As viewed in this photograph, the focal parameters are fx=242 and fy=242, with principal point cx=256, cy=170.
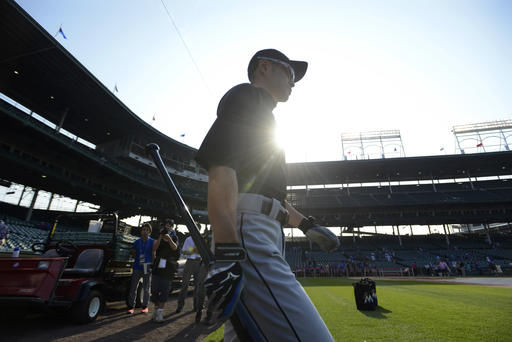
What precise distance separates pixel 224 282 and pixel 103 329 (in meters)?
4.51

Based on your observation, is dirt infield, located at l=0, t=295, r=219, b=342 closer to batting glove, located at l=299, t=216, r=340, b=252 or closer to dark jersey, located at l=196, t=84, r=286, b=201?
batting glove, located at l=299, t=216, r=340, b=252

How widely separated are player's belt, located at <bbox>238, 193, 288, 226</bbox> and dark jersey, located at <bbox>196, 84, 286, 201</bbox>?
0.15 ft

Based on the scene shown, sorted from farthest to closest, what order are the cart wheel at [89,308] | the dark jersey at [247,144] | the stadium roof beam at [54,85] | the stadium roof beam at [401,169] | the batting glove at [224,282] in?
the stadium roof beam at [401,169] < the stadium roof beam at [54,85] < the cart wheel at [89,308] < the dark jersey at [247,144] < the batting glove at [224,282]

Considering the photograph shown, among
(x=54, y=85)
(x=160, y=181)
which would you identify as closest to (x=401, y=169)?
(x=160, y=181)

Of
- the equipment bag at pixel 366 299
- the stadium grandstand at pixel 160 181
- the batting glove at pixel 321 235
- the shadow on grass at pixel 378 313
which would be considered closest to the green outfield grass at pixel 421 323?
the shadow on grass at pixel 378 313

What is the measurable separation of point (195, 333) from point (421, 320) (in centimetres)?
399

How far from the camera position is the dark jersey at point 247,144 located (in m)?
1.22

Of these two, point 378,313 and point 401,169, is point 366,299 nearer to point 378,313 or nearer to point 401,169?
point 378,313

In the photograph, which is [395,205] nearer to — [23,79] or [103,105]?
[103,105]

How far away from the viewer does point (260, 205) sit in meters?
1.26

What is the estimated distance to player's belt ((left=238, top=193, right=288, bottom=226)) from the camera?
124cm

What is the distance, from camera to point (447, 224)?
3584cm

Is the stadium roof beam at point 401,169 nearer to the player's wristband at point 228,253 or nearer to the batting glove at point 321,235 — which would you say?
the batting glove at point 321,235

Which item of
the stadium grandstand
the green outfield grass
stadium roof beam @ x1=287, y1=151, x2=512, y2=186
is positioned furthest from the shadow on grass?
stadium roof beam @ x1=287, y1=151, x2=512, y2=186
